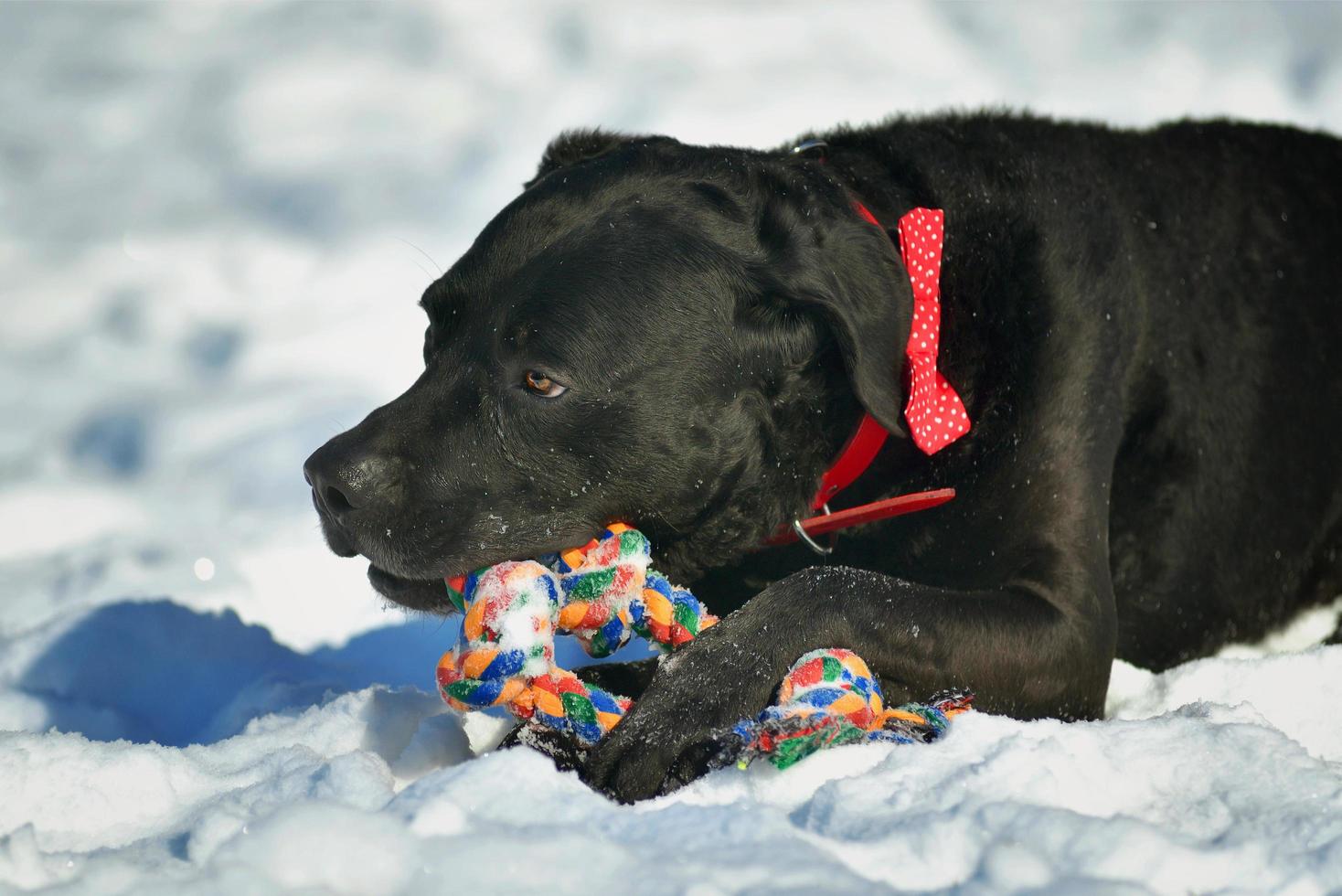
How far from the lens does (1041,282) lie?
2891 mm

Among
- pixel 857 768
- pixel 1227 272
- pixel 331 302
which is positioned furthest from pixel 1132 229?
pixel 331 302

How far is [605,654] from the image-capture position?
2.42 meters

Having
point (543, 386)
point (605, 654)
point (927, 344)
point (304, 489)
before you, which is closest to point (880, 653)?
point (605, 654)

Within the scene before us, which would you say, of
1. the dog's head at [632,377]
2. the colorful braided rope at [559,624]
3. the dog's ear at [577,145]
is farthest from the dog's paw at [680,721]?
the dog's ear at [577,145]

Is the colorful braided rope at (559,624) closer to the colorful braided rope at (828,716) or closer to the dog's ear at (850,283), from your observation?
the colorful braided rope at (828,716)

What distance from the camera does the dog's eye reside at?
8.39 ft

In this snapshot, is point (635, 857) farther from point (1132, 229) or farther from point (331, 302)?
point (331, 302)

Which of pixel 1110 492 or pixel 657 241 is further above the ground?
pixel 657 241

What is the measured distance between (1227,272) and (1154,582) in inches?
33.5

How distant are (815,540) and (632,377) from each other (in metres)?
0.61

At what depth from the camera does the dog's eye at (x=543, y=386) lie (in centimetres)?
256

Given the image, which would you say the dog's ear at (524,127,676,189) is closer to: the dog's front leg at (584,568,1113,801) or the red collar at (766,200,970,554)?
the red collar at (766,200,970,554)

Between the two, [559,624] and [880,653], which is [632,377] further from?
[880,653]

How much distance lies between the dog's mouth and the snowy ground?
0.19 metres
